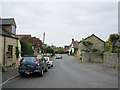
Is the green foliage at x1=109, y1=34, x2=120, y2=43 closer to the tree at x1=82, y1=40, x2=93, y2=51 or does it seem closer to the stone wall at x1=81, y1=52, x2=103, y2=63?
the stone wall at x1=81, y1=52, x2=103, y2=63

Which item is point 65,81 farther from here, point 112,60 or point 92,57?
point 92,57

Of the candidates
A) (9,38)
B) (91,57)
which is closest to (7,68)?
(9,38)

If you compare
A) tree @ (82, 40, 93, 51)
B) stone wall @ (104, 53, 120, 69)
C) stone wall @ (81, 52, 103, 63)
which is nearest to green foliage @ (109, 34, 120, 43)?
stone wall @ (104, 53, 120, 69)

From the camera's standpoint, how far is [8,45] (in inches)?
550

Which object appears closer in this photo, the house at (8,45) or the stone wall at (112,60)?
the house at (8,45)

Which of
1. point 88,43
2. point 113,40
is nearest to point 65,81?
point 113,40

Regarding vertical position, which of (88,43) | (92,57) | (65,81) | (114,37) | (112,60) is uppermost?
(114,37)

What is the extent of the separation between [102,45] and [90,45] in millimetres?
4281

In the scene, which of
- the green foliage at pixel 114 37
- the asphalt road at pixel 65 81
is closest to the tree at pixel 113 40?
the green foliage at pixel 114 37

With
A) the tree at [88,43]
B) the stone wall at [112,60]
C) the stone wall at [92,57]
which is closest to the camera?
the stone wall at [112,60]

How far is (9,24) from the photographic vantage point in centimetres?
1655

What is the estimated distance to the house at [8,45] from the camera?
12878 millimetres

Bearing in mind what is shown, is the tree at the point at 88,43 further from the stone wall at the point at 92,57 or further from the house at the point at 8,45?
the house at the point at 8,45

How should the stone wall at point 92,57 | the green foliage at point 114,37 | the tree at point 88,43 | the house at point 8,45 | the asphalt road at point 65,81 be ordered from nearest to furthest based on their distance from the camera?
the asphalt road at point 65,81 → the house at point 8,45 → the green foliage at point 114,37 → the stone wall at point 92,57 → the tree at point 88,43
